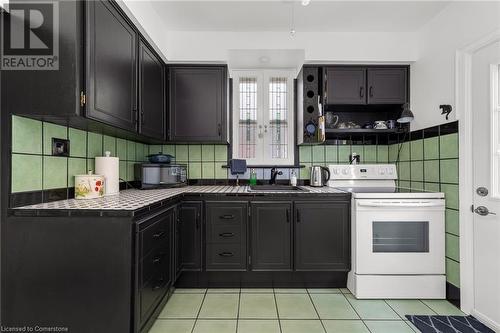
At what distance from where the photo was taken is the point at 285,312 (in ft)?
6.22

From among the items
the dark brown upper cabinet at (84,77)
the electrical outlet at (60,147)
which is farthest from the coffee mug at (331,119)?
the electrical outlet at (60,147)

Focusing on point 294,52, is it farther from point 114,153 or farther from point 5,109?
point 5,109

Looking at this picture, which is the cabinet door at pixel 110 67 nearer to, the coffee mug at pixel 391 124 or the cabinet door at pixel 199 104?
the cabinet door at pixel 199 104

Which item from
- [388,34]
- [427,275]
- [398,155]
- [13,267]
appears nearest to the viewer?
[13,267]

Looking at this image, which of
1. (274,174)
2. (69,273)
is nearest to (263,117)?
(274,174)

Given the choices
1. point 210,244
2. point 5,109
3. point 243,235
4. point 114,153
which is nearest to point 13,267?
point 5,109

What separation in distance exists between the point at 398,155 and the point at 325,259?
143 centimetres

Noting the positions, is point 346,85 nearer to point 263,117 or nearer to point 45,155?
point 263,117

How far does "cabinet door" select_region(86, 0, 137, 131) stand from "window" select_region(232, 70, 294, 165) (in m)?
1.28

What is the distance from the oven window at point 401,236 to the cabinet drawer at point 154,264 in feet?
5.42

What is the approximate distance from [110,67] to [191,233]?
1.40 meters

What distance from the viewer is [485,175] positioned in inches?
69.1

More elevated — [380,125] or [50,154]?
[380,125]

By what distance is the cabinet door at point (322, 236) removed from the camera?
2197 millimetres
